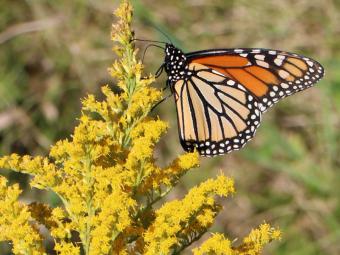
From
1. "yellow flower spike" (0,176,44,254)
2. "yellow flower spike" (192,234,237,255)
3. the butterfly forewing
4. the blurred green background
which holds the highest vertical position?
the blurred green background

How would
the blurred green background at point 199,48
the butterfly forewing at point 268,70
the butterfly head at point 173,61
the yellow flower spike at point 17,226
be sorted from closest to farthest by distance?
the yellow flower spike at point 17,226
the butterfly forewing at point 268,70
the butterfly head at point 173,61
the blurred green background at point 199,48

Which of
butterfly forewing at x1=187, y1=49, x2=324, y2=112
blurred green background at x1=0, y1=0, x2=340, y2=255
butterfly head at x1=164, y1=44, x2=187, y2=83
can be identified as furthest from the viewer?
blurred green background at x1=0, y1=0, x2=340, y2=255

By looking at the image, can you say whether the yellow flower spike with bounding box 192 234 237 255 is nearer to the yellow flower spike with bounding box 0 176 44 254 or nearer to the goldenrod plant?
the goldenrod plant

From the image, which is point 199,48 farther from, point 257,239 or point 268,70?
point 257,239

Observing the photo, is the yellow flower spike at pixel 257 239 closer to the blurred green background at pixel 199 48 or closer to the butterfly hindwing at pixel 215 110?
the butterfly hindwing at pixel 215 110

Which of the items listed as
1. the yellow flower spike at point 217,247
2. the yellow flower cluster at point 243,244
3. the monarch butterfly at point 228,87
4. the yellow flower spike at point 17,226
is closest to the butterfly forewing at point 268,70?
the monarch butterfly at point 228,87

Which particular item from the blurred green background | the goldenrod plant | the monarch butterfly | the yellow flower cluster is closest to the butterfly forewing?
the monarch butterfly

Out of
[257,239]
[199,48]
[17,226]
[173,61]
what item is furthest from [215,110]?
[199,48]
